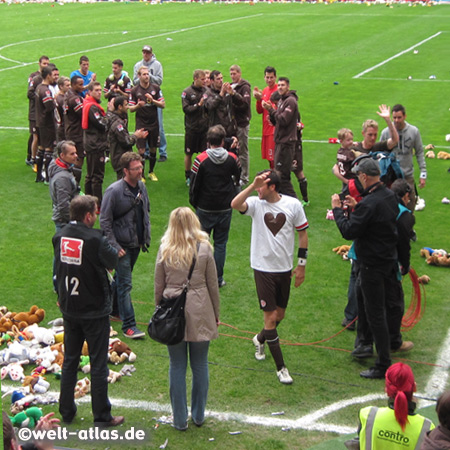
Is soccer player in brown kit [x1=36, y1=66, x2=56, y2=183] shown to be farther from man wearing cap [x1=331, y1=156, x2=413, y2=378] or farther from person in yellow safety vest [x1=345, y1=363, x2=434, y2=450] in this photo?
person in yellow safety vest [x1=345, y1=363, x2=434, y2=450]

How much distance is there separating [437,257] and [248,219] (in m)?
3.37

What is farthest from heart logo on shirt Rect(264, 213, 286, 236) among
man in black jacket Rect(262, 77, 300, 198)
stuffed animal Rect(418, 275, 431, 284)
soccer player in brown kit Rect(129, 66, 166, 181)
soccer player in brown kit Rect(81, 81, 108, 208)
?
soccer player in brown kit Rect(129, 66, 166, 181)

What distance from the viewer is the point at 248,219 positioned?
13.0 m

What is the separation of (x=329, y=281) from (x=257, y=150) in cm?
732

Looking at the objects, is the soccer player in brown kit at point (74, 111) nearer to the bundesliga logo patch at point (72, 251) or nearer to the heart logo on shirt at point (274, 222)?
the heart logo on shirt at point (274, 222)

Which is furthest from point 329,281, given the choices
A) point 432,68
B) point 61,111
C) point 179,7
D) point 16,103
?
point 179,7

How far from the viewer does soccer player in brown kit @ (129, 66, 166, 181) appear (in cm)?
1447

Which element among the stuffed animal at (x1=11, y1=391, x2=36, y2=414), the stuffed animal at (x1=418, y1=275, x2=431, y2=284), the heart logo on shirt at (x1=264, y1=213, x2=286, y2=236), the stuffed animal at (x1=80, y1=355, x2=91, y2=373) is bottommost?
the stuffed animal at (x1=418, y1=275, x2=431, y2=284)

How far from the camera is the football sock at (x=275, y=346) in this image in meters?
7.79

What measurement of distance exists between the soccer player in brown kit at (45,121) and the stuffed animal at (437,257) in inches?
289

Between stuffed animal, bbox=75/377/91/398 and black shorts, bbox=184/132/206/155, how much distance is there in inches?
298

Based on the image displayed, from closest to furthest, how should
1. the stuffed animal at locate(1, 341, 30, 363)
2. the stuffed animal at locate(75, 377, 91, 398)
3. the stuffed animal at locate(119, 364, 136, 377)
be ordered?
the stuffed animal at locate(75, 377, 91, 398)
the stuffed animal at locate(119, 364, 136, 377)
the stuffed animal at locate(1, 341, 30, 363)

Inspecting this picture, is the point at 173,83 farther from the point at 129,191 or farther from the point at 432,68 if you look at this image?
the point at 129,191

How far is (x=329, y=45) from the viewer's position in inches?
1332
